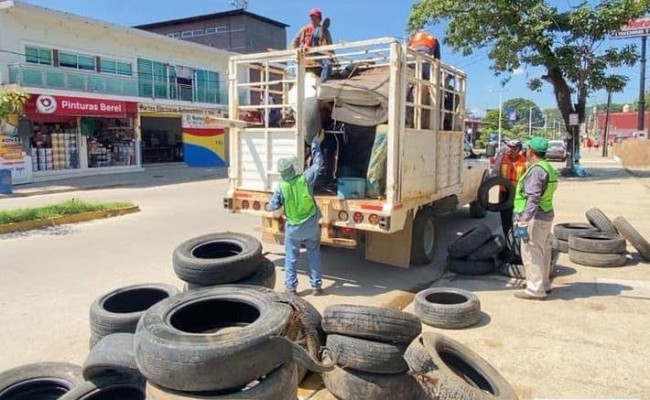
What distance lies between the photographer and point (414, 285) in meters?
6.93

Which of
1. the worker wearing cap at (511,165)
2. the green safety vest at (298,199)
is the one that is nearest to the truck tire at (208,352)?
the green safety vest at (298,199)

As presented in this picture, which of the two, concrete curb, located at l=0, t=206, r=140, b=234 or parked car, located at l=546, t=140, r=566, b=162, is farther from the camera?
parked car, located at l=546, t=140, r=566, b=162

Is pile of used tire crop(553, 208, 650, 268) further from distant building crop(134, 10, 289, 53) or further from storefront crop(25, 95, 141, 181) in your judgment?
distant building crop(134, 10, 289, 53)

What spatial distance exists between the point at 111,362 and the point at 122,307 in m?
1.39

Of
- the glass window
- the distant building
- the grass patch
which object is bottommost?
the grass patch

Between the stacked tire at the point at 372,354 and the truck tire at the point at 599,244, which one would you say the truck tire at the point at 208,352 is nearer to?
the stacked tire at the point at 372,354

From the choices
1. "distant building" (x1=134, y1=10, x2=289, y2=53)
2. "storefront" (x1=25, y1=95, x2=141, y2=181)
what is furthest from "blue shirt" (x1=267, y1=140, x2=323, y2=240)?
"distant building" (x1=134, y1=10, x2=289, y2=53)

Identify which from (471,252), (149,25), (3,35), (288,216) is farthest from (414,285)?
(149,25)

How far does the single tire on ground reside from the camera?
25.0ft

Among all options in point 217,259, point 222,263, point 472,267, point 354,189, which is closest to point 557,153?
point 472,267

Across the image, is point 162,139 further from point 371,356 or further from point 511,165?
point 371,356

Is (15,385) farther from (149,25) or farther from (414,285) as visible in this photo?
(149,25)

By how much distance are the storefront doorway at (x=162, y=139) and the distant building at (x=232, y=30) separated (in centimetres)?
1315

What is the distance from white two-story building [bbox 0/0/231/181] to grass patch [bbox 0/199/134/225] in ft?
36.7
